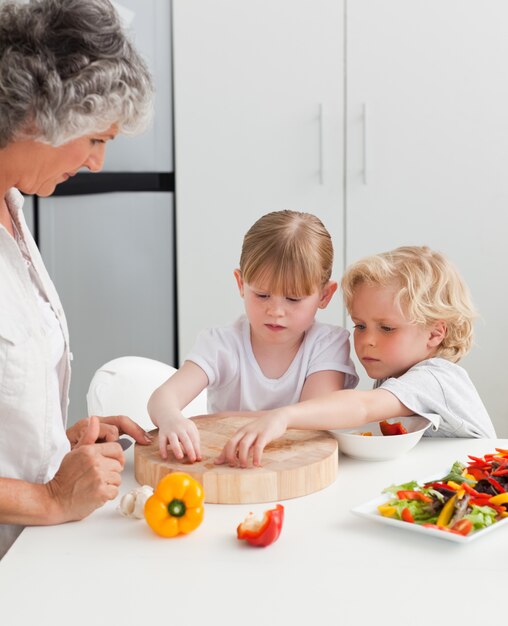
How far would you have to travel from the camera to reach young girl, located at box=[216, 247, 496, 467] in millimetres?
1651

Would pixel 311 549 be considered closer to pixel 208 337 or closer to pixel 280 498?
pixel 280 498

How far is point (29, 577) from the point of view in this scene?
3.64 ft

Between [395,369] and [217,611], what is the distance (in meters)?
0.88

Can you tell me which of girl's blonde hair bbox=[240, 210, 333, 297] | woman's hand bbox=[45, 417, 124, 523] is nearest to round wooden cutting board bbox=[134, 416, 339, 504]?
woman's hand bbox=[45, 417, 124, 523]

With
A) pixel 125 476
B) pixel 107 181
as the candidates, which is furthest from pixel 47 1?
pixel 107 181

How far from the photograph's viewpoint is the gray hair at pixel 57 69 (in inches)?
50.0

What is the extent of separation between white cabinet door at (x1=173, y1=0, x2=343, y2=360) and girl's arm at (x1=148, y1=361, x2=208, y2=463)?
1.54 meters

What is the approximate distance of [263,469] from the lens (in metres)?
1.38

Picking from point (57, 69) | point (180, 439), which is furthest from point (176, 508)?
point (57, 69)

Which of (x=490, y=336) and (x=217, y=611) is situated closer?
(x=217, y=611)

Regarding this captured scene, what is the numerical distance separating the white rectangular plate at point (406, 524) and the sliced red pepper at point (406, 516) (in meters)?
0.01

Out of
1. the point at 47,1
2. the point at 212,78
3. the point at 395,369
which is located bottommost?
the point at 395,369

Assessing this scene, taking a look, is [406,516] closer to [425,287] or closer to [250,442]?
[250,442]

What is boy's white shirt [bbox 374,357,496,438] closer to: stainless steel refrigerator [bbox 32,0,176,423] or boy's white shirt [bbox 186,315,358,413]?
boy's white shirt [bbox 186,315,358,413]
